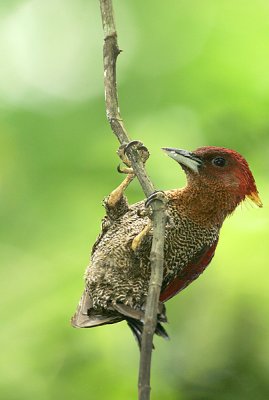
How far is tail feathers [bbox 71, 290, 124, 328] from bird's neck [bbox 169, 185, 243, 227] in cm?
51

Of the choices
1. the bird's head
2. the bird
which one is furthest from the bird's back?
the bird's head

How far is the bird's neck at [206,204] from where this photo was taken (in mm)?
3686

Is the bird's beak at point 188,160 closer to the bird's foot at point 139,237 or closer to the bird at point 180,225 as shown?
the bird at point 180,225

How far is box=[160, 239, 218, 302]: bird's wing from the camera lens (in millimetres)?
3676

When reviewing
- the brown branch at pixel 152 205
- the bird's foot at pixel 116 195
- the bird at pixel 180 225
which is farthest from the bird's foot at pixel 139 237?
the brown branch at pixel 152 205

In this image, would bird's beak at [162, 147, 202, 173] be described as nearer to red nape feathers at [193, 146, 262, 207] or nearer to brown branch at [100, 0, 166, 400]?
red nape feathers at [193, 146, 262, 207]

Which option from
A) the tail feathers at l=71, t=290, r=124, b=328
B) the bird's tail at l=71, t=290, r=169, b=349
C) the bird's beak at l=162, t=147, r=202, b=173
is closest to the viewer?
the bird's tail at l=71, t=290, r=169, b=349

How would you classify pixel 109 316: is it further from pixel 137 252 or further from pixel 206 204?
pixel 206 204

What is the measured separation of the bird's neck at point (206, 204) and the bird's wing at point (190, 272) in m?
0.10

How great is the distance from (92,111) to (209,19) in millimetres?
727

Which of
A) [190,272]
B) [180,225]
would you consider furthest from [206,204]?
[190,272]

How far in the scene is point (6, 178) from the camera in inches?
173

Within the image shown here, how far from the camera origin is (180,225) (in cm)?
369

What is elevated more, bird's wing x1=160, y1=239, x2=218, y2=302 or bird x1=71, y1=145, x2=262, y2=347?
bird x1=71, y1=145, x2=262, y2=347
